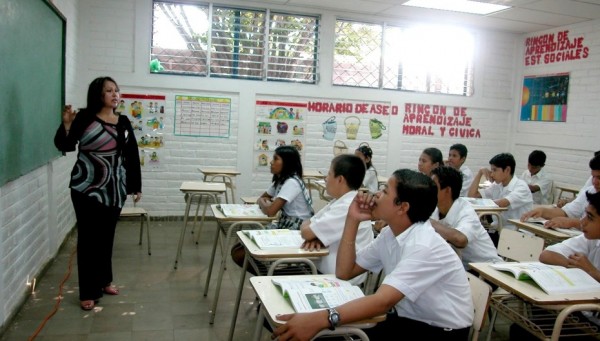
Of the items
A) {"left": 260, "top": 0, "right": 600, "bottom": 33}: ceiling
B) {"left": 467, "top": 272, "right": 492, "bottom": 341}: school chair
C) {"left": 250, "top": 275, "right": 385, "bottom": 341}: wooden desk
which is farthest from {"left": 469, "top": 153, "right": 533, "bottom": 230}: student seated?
{"left": 250, "top": 275, "right": 385, "bottom": 341}: wooden desk

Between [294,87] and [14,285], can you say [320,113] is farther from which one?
[14,285]

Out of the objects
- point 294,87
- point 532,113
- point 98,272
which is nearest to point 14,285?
point 98,272

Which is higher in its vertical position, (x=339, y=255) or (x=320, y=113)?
(x=320, y=113)

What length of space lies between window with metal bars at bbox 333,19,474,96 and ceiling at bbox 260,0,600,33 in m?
0.22

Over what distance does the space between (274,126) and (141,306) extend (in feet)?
11.8

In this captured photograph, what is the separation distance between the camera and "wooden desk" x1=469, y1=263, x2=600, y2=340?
72.8 inches

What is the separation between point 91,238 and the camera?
10.5ft

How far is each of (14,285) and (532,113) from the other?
680 cm

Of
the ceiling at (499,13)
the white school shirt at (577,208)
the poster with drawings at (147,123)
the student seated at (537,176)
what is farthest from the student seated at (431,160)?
the poster with drawings at (147,123)

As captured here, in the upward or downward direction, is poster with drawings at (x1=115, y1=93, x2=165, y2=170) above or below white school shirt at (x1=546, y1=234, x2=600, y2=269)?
above

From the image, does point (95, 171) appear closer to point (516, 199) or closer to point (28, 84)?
point (28, 84)

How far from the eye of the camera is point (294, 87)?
648cm

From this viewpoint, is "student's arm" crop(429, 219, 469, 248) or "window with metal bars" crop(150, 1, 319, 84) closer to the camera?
"student's arm" crop(429, 219, 469, 248)

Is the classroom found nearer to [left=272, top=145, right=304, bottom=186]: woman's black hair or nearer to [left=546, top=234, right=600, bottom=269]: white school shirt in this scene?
[left=272, top=145, right=304, bottom=186]: woman's black hair
